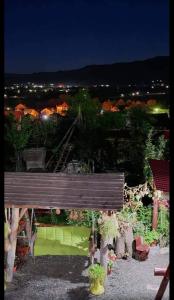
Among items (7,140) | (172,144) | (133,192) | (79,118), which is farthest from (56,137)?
(172,144)

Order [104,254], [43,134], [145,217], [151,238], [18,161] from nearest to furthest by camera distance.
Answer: [104,254] < [151,238] < [145,217] < [18,161] < [43,134]

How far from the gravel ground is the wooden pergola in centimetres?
66

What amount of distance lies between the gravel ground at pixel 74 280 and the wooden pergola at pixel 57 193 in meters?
0.66

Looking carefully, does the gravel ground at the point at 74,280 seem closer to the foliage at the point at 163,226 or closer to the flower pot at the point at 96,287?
the flower pot at the point at 96,287

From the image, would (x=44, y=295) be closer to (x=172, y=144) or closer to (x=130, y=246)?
(x=130, y=246)

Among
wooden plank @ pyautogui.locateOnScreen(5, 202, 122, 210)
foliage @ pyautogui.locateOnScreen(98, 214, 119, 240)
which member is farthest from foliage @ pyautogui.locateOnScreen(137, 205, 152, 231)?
wooden plank @ pyautogui.locateOnScreen(5, 202, 122, 210)

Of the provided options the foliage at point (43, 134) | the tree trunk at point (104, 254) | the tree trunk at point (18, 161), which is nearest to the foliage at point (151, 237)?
the tree trunk at point (104, 254)

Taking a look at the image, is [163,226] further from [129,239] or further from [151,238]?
[129,239]

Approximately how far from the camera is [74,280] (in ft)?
35.3

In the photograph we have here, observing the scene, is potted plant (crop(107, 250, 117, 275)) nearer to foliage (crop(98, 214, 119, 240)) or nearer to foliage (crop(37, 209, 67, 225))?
foliage (crop(98, 214, 119, 240))

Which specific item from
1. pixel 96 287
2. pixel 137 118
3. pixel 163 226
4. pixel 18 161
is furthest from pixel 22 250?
pixel 137 118

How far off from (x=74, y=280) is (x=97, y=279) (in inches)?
41.2

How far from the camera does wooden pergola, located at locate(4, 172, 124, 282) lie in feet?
32.2

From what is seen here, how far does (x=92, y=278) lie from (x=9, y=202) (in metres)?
2.59
